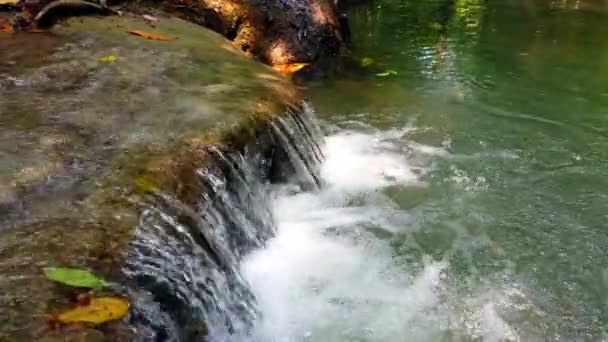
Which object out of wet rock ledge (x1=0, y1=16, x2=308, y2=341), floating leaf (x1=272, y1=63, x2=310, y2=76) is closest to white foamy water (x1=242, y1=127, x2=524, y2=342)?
wet rock ledge (x1=0, y1=16, x2=308, y2=341)

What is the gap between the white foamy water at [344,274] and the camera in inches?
143

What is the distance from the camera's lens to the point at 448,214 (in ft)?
16.4

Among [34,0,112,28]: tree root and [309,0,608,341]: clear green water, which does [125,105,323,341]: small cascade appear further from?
[34,0,112,28]: tree root

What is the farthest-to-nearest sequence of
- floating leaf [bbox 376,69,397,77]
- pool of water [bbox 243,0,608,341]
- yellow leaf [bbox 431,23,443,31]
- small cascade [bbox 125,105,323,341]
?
yellow leaf [bbox 431,23,443,31] → floating leaf [bbox 376,69,397,77] → pool of water [bbox 243,0,608,341] → small cascade [bbox 125,105,323,341]

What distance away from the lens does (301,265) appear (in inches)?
169

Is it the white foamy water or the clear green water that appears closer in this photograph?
the white foamy water

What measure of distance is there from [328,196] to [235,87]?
1.22m

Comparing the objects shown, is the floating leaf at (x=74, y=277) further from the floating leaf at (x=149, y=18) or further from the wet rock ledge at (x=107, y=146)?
the floating leaf at (x=149, y=18)

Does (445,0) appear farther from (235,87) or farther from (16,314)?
(16,314)

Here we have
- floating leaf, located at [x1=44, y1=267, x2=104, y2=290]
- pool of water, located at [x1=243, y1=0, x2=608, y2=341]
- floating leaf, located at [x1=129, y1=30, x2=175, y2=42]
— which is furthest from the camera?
floating leaf, located at [x1=129, y1=30, x2=175, y2=42]

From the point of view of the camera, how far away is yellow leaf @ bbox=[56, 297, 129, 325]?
219 cm

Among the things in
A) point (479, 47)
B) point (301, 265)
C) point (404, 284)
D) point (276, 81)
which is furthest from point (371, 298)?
point (479, 47)

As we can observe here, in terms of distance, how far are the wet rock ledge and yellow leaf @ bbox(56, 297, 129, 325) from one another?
0.11ft

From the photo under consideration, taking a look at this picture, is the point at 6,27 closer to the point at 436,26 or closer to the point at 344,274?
the point at 344,274
